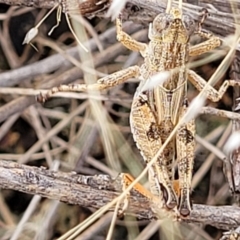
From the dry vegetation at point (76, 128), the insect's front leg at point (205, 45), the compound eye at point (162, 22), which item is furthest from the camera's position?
the dry vegetation at point (76, 128)

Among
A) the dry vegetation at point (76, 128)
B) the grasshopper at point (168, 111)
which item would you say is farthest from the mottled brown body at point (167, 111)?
the dry vegetation at point (76, 128)

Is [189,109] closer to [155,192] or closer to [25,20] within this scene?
[155,192]

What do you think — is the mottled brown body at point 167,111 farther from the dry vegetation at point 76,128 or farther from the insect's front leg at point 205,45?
the dry vegetation at point 76,128

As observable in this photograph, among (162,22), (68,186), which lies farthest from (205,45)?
(68,186)

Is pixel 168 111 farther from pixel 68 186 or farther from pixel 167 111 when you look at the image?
pixel 68 186

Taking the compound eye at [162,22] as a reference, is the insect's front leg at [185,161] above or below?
below

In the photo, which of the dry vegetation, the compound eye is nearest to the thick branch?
the compound eye

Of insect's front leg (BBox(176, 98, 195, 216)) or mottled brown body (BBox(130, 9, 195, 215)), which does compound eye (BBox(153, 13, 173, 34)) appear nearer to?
mottled brown body (BBox(130, 9, 195, 215))
